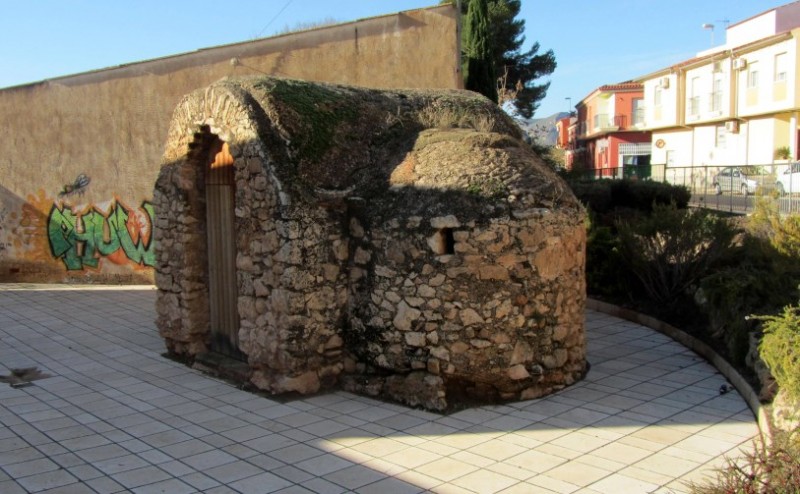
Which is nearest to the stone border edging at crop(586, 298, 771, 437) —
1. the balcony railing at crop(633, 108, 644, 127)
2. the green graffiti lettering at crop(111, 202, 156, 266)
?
the green graffiti lettering at crop(111, 202, 156, 266)

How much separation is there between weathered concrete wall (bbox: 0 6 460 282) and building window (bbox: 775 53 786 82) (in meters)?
24.2

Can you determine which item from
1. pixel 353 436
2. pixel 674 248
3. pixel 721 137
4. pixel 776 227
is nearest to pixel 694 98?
pixel 721 137

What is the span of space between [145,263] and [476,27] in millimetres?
9908

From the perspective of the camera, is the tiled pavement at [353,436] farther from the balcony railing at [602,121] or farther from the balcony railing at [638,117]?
the balcony railing at [602,121]

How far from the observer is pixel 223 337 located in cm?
800

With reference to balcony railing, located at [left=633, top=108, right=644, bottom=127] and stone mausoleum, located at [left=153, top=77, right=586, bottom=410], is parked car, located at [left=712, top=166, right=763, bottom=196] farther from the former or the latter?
balcony railing, located at [left=633, top=108, right=644, bottom=127]

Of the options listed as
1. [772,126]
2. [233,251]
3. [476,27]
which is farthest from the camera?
[772,126]

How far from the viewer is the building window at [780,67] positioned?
30219 millimetres

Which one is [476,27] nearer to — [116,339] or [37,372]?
[116,339]

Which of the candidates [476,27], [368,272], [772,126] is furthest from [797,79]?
[368,272]

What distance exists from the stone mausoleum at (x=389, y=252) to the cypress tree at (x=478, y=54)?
29.7ft

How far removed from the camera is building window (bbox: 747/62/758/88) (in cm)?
3257

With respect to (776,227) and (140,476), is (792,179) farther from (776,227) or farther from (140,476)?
(140,476)

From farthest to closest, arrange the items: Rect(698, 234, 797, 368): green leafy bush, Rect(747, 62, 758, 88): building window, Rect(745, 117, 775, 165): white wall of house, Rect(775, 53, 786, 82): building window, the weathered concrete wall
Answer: Rect(747, 62, 758, 88): building window, Rect(745, 117, 775, 165): white wall of house, Rect(775, 53, 786, 82): building window, the weathered concrete wall, Rect(698, 234, 797, 368): green leafy bush
